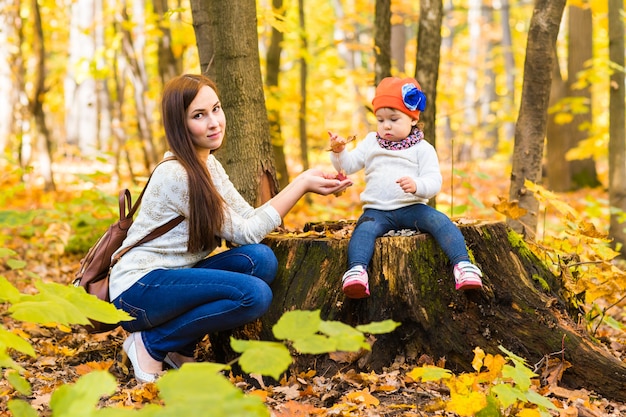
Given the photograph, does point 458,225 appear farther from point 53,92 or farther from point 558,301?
point 53,92

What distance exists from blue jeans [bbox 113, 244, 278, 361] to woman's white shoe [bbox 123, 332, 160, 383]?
0.20ft

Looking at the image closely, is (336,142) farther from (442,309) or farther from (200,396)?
(200,396)

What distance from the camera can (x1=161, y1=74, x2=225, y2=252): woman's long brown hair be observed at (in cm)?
312

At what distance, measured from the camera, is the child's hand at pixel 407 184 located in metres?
3.24

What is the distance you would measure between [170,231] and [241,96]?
1.14 metres

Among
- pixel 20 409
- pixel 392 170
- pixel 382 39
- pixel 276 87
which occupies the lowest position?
pixel 20 409

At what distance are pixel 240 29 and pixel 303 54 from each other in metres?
4.73

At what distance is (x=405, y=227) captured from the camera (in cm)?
350

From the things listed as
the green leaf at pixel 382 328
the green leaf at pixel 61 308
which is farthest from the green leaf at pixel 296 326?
the green leaf at pixel 61 308

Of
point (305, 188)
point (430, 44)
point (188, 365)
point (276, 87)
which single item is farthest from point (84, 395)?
point (276, 87)

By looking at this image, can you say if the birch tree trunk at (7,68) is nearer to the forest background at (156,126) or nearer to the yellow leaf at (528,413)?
the forest background at (156,126)

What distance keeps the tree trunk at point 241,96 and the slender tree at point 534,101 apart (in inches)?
77.5

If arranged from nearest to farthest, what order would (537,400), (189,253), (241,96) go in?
(537,400) < (189,253) < (241,96)

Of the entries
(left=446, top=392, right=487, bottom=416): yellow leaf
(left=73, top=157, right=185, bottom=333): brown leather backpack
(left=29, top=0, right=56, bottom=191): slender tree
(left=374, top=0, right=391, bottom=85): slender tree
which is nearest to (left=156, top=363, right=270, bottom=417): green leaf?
(left=446, top=392, right=487, bottom=416): yellow leaf
